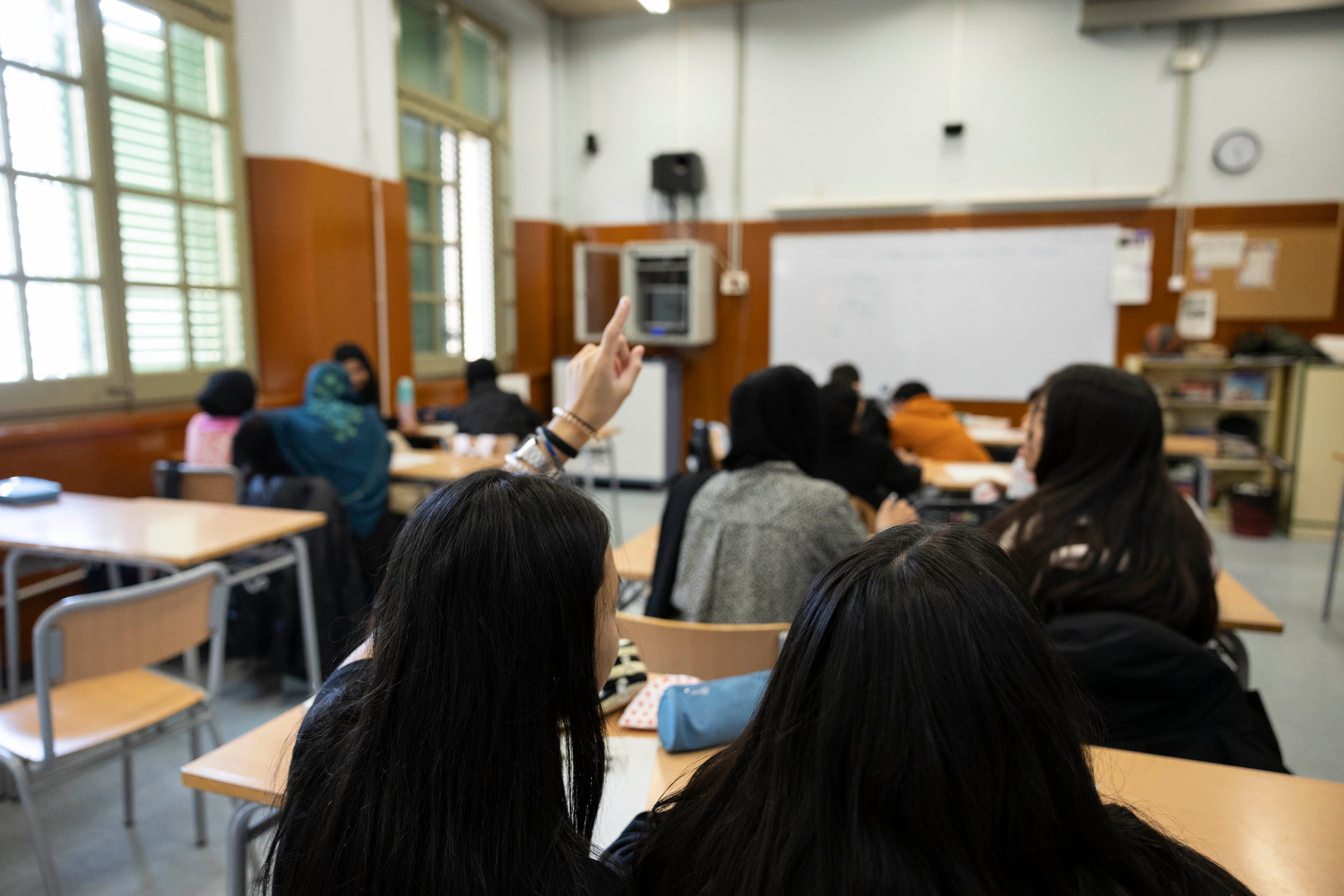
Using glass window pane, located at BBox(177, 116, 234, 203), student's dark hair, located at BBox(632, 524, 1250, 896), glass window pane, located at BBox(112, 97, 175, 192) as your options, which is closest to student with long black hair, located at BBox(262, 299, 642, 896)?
student's dark hair, located at BBox(632, 524, 1250, 896)

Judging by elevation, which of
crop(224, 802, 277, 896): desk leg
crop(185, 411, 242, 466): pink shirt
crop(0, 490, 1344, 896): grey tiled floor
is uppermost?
crop(185, 411, 242, 466): pink shirt

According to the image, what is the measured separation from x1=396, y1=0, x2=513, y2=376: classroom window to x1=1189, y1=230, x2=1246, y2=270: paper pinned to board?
16.4 ft

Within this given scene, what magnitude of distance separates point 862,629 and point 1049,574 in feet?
3.96

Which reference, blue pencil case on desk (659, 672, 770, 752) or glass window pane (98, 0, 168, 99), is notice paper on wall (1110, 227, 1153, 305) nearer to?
blue pencil case on desk (659, 672, 770, 752)

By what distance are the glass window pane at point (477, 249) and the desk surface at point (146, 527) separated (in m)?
3.59

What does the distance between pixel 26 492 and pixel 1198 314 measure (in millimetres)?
6465

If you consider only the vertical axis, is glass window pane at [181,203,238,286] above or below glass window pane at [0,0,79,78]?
below

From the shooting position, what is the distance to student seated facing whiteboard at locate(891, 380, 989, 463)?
419 centimetres

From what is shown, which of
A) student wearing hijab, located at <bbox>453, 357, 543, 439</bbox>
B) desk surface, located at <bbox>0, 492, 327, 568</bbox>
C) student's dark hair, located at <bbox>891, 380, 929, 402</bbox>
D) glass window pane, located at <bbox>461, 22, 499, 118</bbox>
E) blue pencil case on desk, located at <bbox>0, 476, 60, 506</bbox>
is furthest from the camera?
glass window pane, located at <bbox>461, 22, 499, 118</bbox>

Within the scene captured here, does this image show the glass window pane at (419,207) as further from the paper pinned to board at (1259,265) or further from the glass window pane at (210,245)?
the paper pinned to board at (1259,265)

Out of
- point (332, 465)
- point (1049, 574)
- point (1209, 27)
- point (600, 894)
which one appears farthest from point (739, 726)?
point (1209, 27)

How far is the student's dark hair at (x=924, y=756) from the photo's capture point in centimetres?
59

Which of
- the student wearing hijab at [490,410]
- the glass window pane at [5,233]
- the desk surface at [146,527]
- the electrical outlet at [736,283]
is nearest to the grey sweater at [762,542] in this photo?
the desk surface at [146,527]

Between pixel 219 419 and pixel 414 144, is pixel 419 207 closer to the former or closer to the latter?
pixel 414 144
